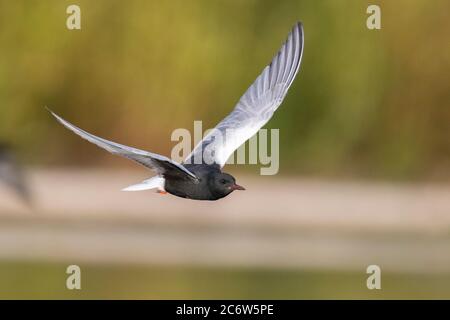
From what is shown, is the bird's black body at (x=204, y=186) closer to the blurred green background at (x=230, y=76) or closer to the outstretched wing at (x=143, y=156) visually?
the outstretched wing at (x=143, y=156)

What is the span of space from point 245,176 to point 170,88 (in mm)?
786

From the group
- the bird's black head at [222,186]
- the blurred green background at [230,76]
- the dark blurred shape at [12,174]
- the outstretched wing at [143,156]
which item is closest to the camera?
the outstretched wing at [143,156]

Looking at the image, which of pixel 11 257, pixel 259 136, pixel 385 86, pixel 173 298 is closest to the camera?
pixel 173 298

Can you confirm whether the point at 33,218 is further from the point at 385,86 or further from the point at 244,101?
the point at 244,101

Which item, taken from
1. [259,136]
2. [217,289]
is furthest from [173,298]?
[259,136]

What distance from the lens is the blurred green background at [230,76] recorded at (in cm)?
902

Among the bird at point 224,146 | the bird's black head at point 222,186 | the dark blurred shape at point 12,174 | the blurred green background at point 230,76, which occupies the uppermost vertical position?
the blurred green background at point 230,76

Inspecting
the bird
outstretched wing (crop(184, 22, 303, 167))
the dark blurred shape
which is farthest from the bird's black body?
the dark blurred shape

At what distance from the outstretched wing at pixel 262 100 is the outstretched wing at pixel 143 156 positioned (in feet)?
1.79

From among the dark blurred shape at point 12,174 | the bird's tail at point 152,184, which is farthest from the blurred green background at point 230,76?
the bird's tail at point 152,184

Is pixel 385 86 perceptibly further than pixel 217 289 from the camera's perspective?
Yes

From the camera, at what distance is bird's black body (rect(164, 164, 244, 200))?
459cm

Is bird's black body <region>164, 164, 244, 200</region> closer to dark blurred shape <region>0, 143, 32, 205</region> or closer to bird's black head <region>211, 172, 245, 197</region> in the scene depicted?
bird's black head <region>211, 172, 245, 197</region>

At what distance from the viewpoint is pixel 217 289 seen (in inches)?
272
